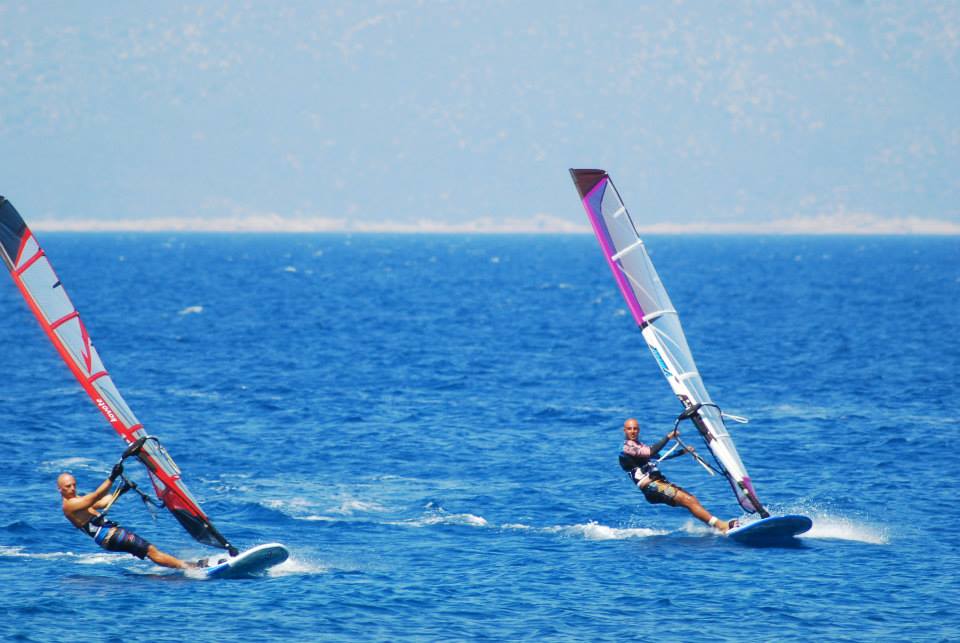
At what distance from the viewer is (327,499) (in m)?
31.6

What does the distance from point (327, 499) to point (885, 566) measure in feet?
41.3

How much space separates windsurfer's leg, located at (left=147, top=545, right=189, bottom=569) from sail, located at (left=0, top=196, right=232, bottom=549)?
81 cm

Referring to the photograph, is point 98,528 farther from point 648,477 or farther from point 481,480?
point 481,480

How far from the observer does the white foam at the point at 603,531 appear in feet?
92.1

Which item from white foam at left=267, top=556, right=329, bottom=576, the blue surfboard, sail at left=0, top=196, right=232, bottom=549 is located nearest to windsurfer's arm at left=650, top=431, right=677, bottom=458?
the blue surfboard

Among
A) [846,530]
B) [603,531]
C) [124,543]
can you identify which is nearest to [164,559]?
[124,543]

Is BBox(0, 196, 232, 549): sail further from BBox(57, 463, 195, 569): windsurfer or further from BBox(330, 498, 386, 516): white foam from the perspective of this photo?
BBox(330, 498, 386, 516): white foam

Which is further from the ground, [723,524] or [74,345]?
[723,524]

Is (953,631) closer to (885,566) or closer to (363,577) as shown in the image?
(885,566)

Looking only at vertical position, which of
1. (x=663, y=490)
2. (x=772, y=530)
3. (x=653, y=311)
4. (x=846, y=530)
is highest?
(x=653, y=311)

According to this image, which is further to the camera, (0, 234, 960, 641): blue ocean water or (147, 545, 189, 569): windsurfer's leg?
(147, 545, 189, 569): windsurfer's leg

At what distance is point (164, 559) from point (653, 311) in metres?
10.8

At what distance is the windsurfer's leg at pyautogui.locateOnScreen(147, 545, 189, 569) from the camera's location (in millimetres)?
24578

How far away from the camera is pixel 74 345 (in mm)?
24328
